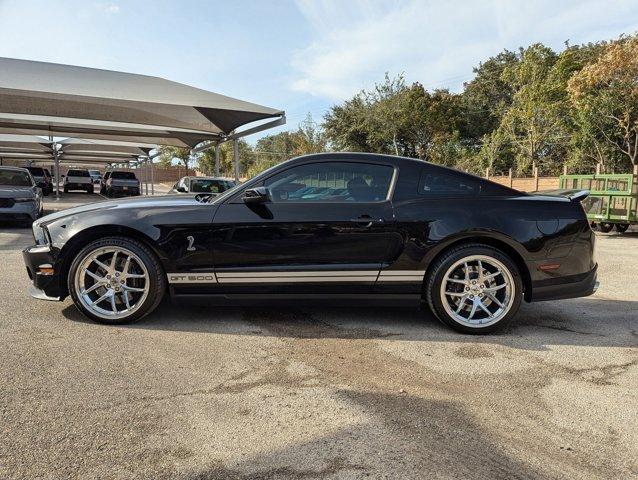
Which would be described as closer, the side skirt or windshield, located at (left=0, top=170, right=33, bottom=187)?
the side skirt

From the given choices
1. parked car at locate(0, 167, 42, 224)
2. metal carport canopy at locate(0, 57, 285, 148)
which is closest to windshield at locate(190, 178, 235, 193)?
metal carport canopy at locate(0, 57, 285, 148)

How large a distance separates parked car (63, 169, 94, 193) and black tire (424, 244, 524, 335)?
31.4m

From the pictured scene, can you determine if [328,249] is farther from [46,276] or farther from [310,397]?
[46,276]

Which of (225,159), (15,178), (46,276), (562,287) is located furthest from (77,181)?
(562,287)

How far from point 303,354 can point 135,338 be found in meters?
1.34

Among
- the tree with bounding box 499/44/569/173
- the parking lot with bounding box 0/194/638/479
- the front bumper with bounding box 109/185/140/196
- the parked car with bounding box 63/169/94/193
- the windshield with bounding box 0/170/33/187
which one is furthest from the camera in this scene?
the parked car with bounding box 63/169/94/193

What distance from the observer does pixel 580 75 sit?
59.0 ft

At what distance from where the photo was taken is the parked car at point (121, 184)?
25078 mm

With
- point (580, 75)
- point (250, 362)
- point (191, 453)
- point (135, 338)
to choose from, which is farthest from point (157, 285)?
point (580, 75)

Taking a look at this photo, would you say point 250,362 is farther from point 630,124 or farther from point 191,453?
point 630,124

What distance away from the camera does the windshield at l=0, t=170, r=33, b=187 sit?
11.0 m

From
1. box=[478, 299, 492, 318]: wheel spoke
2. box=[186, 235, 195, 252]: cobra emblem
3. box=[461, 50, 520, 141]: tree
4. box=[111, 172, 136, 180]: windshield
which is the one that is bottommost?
box=[478, 299, 492, 318]: wheel spoke

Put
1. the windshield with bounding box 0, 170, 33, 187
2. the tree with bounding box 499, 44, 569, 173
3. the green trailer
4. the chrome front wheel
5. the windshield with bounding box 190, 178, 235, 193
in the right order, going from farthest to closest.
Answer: the tree with bounding box 499, 44, 569, 173 < the windshield with bounding box 190, 178, 235, 193 < the green trailer < the windshield with bounding box 0, 170, 33, 187 < the chrome front wheel

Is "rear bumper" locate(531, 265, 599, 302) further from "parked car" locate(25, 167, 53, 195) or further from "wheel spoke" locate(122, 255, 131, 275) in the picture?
"parked car" locate(25, 167, 53, 195)
